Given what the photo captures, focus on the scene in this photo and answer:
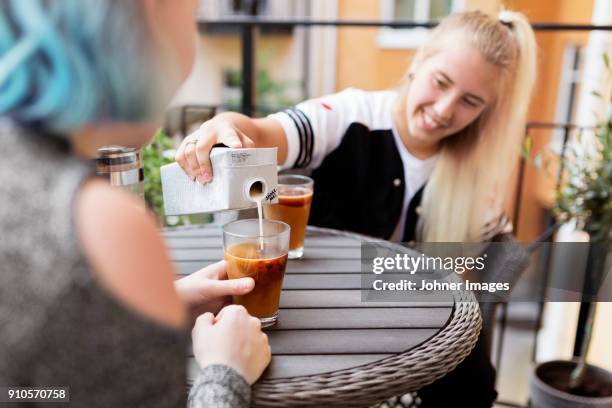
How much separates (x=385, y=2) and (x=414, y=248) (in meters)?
5.22

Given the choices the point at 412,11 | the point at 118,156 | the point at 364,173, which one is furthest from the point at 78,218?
the point at 412,11

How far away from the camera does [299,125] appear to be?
1.37m

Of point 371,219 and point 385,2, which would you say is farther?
point 385,2

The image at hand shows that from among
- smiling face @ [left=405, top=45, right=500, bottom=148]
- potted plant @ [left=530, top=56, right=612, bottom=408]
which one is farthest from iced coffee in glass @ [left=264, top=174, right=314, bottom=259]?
potted plant @ [left=530, top=56, right=612, bottom=408]

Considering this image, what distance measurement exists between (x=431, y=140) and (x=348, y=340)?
83 cm

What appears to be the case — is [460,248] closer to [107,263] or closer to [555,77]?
[107,263]

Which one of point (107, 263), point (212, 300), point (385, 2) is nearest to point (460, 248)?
point (212, 300)

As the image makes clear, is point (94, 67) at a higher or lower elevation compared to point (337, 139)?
higher

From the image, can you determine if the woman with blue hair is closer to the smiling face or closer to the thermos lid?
the thermos lid

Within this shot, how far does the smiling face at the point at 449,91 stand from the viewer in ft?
4.46

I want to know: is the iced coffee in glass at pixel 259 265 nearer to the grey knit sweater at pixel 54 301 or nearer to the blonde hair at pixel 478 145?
the grey knit sweater at pixel 54 301

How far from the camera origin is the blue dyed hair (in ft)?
1.39

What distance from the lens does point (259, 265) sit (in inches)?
31.1

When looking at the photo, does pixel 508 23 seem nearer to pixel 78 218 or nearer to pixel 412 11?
pixel 78 218
